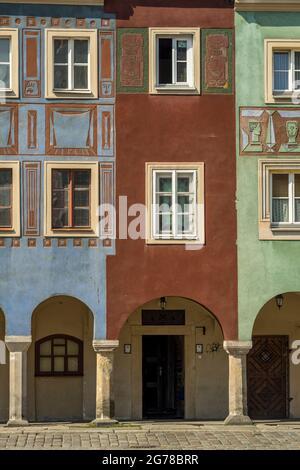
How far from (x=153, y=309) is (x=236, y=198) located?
13.7 feet

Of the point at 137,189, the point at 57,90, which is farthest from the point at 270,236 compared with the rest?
the point at 57,90

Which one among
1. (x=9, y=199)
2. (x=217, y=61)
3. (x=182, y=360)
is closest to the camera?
(x=9, y=199)

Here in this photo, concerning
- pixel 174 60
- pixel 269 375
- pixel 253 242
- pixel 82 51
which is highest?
pixel 82 51

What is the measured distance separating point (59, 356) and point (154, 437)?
494 cm

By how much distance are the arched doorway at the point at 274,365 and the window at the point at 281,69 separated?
18.6ft

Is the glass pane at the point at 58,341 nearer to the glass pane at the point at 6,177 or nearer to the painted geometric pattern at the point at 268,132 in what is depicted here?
the glass pane at the point at 6,177

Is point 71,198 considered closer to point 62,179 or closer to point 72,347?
point 62,179

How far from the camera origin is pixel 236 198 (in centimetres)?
3969

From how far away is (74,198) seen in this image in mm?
39438

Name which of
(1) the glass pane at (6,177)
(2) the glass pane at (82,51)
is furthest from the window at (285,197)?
(1) the glass pane at (6,177)

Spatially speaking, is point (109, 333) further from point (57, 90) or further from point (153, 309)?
point (57, 90)

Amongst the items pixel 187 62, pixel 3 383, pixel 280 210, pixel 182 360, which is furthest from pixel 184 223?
pixel 3 383

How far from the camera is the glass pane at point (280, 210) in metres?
39.8

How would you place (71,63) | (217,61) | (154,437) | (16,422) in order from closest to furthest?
(154,437) → (16,422) → (71,63) → (217,61)
